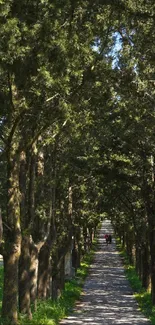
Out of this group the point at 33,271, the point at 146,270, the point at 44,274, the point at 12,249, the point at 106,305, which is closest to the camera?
the point at 12,249

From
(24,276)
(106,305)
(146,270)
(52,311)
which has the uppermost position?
(146,270)

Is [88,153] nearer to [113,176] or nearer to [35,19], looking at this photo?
[113,176]

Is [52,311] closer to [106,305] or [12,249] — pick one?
[12,249]

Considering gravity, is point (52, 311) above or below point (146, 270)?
below

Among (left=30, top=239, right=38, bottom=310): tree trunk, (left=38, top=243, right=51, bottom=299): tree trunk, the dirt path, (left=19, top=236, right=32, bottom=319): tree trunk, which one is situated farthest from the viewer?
(left=38, top=243, right=51, bottom=299): tree trunk

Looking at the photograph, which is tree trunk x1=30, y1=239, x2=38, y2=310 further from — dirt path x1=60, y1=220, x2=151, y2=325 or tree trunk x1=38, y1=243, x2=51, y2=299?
tree trunk x1=38, y1=243, x2=51, y2=299

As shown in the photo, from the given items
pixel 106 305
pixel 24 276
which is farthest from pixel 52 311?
pixel 106 305

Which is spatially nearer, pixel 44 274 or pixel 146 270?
pixel 44 274

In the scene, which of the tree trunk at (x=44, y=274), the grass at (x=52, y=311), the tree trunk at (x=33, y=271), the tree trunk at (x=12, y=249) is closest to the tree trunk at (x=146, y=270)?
the grass at (x=52, y=311)

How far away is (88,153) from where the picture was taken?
2042 cm

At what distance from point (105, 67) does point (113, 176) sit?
1034 centimetres

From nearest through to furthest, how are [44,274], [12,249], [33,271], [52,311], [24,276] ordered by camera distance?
[12,249], [24,276], [52,311], [33,271], [44,274]

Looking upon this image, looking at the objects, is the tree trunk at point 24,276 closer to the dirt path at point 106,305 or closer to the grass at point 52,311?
the grass at point 52,311

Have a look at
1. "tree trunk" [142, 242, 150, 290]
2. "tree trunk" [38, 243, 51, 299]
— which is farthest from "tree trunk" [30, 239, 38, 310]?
"tree trunk" [142, 242, 150, 290]
